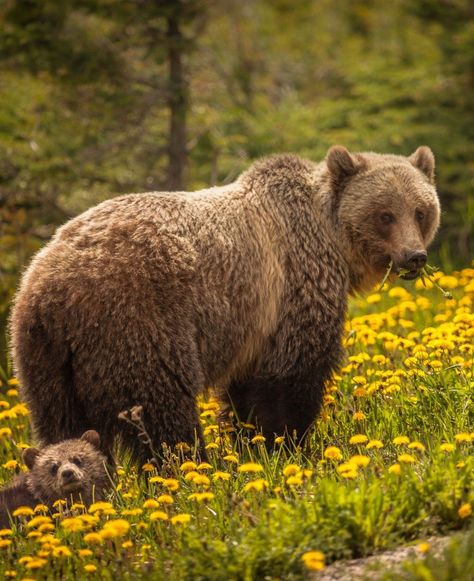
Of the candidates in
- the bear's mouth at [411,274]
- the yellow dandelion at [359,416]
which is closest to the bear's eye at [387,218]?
the bear's mouth at [411,274]

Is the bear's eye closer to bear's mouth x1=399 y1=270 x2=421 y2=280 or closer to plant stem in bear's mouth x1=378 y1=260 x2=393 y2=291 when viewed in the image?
plant stem in bear's mouth x1=378 y1=260 x2=393 y2=291

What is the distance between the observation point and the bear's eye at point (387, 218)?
7.02 metres

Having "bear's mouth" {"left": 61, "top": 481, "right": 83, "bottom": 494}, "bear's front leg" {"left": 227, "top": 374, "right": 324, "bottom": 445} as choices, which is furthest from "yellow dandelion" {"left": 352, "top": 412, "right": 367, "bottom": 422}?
"bear's mouth" {"left": 61, "top": 481, "right": 83, "bottom": 494}

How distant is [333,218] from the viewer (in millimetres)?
7113

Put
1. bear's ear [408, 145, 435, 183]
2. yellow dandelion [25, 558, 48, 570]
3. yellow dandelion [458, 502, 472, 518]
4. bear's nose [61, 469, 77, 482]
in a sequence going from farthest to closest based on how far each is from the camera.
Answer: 1. bear's ear [408, 145, 435, 183]
2. bear's nose [61, 469, 77, 482]
3. yellow dandelion [458, 502, 472, 518]
4. yellow dandelion [25, 558, 48, 570]

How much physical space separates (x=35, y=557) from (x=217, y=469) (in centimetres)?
180

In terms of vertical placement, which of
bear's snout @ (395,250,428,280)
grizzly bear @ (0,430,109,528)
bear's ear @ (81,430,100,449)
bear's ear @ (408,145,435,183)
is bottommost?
grizzly bear @ (0,430,109,528)

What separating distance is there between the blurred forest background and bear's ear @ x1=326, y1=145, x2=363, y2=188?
301cm

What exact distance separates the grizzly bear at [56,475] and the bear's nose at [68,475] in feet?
0.21

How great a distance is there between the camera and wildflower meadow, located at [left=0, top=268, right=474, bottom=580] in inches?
171

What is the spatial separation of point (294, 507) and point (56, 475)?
1.49 meters

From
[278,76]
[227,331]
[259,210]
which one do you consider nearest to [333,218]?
[259,210]

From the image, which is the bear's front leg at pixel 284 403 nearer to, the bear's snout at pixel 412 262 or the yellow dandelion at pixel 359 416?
the yellow dandelion at pixel 359 416

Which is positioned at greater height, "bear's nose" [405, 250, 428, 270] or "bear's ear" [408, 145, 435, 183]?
"bear's ear" [408, 145, 435, 183]
